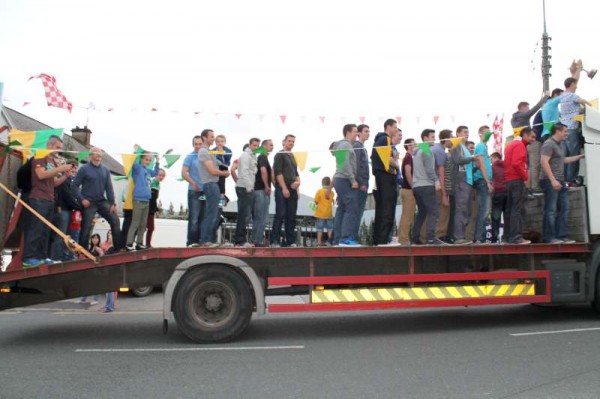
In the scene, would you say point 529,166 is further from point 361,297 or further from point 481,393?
point 481,393

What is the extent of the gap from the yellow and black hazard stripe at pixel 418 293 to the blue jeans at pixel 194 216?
2.22 m

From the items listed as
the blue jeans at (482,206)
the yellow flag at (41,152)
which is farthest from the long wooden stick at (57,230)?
the blue jeans at (482,206)

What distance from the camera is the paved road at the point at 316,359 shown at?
174 inches

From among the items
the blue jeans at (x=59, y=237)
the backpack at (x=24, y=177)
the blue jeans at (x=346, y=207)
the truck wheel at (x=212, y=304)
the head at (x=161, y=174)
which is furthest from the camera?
the head at (x=161, y=174)

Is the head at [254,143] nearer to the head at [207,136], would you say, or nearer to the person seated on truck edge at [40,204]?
the head at [207,136]

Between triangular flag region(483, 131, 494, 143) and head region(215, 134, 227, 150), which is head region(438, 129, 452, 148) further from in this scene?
head region(215, 134, 227, 150)

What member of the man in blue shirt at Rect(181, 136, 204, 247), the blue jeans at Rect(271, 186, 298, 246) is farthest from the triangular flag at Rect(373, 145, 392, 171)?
the man in blue shirt at Rect(181, 136, 204, 247)

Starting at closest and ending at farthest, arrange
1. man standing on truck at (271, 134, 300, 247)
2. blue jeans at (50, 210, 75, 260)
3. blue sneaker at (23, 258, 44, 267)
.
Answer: blue sneaker at (23, 258, 44, 267)
blue jeans at (50, 210, 75, 260)
man standing on truck at (271, 134, 300, 247)

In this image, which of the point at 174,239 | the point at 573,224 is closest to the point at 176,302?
the point at 573,224

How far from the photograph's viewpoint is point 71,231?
821cm

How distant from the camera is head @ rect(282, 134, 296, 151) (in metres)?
8.09

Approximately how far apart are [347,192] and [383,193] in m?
0.66

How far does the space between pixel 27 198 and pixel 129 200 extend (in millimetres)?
1458

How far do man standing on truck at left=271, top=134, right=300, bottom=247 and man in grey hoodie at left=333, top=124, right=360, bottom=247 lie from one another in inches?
31.1
